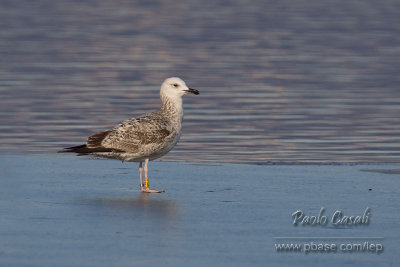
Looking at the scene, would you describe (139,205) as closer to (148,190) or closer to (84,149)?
(148,190)

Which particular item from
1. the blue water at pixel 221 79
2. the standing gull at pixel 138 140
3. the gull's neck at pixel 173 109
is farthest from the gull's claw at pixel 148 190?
the blue water at pixel 221 79

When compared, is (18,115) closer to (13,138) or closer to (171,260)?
(13,138)

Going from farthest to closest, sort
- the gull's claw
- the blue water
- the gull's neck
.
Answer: the blue water < the gull's neck < the gull's claw

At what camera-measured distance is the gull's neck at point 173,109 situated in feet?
43.1

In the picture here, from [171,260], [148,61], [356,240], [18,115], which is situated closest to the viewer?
[171,260]

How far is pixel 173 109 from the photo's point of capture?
13250 mm

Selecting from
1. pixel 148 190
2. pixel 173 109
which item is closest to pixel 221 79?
pixel 173 109

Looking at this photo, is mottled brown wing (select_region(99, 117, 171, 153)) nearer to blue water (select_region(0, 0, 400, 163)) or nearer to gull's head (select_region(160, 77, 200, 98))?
gull's head (select_region(160, 77, 200, 98))

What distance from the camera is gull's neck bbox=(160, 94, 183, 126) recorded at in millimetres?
13148

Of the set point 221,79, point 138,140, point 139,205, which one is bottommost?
point 221,79

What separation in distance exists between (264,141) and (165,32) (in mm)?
20066

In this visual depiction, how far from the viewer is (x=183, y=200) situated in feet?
37.8

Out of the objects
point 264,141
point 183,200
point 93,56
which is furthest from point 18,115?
point 93,56

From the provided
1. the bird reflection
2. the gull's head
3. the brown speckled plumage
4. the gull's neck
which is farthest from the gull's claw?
the gull's head
